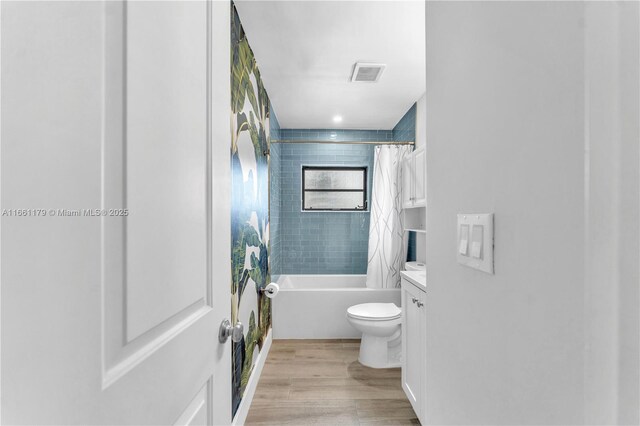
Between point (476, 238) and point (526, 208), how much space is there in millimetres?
166

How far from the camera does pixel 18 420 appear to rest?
0.37 m

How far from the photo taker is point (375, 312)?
2.84m

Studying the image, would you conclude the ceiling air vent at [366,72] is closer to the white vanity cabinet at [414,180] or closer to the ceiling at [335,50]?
the ceiling at [335,50]

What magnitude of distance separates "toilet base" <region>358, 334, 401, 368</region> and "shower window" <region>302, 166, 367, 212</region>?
1923mm

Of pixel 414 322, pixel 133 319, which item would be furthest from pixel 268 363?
pixel 133 319

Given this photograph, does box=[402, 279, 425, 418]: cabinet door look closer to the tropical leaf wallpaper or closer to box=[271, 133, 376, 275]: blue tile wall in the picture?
the tropical leaf wallpaper

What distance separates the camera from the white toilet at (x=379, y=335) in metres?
2.70

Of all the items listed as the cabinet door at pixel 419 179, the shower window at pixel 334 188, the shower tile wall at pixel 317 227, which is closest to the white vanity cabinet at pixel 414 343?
the cabinet door at pixel 419 179

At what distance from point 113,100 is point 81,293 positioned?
257 millimetres

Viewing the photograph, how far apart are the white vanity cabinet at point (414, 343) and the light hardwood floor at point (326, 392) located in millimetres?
189

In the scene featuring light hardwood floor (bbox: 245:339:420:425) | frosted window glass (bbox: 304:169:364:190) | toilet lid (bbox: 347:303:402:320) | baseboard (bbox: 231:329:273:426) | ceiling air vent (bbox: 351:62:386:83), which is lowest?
light hardwood floor (bbox: 245:339:420:425)

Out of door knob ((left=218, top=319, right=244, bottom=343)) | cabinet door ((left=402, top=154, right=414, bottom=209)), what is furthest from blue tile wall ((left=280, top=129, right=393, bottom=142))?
door knob ((left=218, top=319, right=244, bottom=343))

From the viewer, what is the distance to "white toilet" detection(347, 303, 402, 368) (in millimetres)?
2699

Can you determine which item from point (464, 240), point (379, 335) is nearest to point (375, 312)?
point (379, 335)
